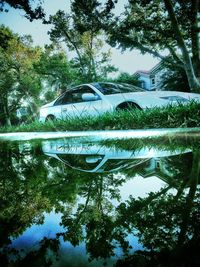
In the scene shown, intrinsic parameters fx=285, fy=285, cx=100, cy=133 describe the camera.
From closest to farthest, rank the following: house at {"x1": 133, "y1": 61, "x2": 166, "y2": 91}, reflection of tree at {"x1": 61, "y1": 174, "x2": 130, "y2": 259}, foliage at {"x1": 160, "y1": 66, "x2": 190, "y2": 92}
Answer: reflection of tree at {"x1": 61, "y1": 174, "x2": 130, "y2": 259}
foliage at {"x1": 160, "y1": 66, "x2": 190, "y2": 92}
house at {"x1": 133, "y1": 61, "x2": 166, "y2": 91}

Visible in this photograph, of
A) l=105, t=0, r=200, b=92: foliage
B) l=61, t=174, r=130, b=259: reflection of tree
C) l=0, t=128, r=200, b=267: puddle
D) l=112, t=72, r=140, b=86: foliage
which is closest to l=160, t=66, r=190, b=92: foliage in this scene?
l=105, t=0, r=200, b=92: foliage

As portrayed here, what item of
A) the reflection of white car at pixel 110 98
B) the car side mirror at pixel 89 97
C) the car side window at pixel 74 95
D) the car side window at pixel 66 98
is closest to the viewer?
the reflection of white car at pixel 110 98

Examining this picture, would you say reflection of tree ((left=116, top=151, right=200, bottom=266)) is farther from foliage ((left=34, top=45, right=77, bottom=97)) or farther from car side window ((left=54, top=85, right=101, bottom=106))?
foliage ((left=34, top=45, right=77, bottom=97))

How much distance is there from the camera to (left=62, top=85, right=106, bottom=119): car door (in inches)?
350

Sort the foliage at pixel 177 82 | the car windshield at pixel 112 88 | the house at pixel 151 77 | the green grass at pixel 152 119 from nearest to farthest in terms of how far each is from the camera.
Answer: the green grass at pixel 152 119, the car windshield at pixel 112 88, the foliage at pixel 177 82, the house at pixel 151 77

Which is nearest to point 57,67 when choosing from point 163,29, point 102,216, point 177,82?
point 177,82

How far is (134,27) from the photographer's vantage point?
1703cm

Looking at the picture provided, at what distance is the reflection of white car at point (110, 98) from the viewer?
26.4 feet

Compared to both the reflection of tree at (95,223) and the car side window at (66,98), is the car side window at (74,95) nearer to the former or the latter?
the car side window at (66,98)

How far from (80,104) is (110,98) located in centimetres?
152

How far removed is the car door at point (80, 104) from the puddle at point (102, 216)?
6.57 m

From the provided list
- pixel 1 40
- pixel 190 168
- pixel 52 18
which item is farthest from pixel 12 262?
pixel 52 18

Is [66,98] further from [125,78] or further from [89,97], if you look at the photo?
[125,78]

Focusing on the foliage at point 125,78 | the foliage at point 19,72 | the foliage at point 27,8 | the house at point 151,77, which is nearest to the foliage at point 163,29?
the foliage at point 27,8
